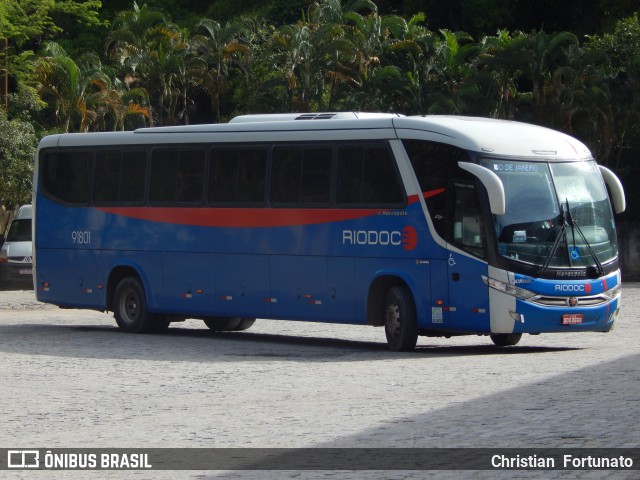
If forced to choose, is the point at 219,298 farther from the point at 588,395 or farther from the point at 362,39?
the point at 362,39

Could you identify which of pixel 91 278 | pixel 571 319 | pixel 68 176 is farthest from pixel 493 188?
pixel 68 176

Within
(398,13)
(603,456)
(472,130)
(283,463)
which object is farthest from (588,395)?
(398,13)

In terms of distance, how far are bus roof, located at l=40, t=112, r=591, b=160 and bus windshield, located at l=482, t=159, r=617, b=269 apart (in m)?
0.27

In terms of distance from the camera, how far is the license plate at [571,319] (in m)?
19.4

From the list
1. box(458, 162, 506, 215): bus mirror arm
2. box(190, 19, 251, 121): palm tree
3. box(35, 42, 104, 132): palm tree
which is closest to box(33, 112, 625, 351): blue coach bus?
box(458, 162, 506, 215): bus mirror arm

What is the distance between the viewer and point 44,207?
2622cm

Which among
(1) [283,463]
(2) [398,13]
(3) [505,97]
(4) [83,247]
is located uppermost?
(2) [398,13]

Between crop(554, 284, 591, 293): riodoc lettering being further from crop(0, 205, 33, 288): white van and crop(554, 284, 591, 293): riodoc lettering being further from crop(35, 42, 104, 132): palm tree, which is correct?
crop(35, 42, 104, 132): palm tree

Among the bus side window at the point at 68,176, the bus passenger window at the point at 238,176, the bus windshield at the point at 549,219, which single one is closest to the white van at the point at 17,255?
the bus side window at the point at 68,176

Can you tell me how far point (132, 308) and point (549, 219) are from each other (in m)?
8.39

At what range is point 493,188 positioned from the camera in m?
19.0

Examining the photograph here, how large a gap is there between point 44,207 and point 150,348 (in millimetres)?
5793

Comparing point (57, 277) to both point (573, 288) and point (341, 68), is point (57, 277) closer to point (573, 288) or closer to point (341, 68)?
point (573, 288)

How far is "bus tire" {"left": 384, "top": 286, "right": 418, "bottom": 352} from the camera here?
66.1 feet
